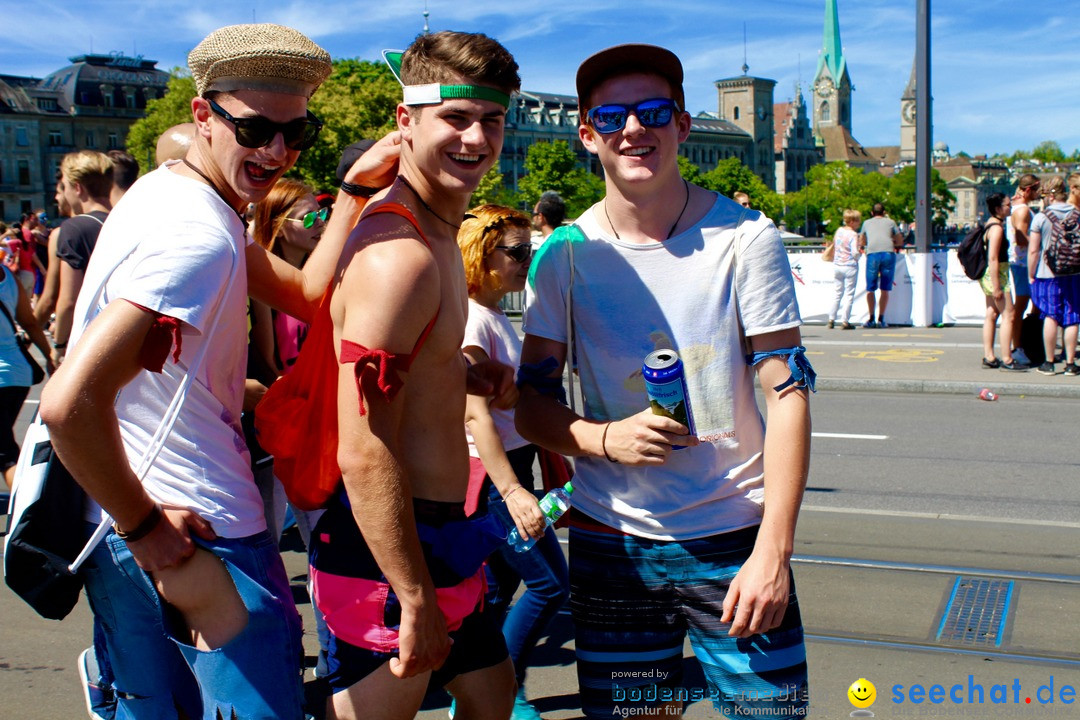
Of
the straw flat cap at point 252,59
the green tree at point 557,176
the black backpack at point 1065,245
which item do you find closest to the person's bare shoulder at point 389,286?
the straw flat cap at point 252,59

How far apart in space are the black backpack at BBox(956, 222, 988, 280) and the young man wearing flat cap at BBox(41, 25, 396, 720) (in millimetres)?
11211

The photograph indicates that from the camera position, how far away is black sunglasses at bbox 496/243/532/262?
4039 millimetres

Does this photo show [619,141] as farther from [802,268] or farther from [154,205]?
[802,268]

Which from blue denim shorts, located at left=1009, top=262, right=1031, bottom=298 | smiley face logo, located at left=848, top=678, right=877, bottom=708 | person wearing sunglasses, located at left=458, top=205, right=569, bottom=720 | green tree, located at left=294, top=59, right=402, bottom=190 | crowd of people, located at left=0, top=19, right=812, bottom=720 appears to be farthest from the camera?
green tree, located at left=294, top=59, right=402, bottom=190

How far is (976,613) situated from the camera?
465 cm

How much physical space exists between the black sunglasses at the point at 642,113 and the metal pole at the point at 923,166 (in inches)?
541

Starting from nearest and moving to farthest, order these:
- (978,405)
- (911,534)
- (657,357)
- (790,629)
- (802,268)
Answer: (657,357) < (790,629) < (911,534) < (978,405) < (802,268)

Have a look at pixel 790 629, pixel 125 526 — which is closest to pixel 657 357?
pixel 790 629

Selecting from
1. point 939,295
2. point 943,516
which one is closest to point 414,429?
point 943,516

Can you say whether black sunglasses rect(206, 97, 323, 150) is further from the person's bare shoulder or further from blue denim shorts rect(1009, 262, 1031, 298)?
blue denim shorts rect(1009, 262, 1031, 298)

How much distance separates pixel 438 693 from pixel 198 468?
217cm

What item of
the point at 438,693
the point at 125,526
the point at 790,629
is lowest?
the point at 438,693

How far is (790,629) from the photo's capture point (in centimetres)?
255

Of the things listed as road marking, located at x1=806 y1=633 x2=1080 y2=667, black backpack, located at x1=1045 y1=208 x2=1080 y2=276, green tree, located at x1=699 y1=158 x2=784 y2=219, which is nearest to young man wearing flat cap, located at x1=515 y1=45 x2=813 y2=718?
road marking, located at x1=806 y1=633 x2=1080 y2=667
